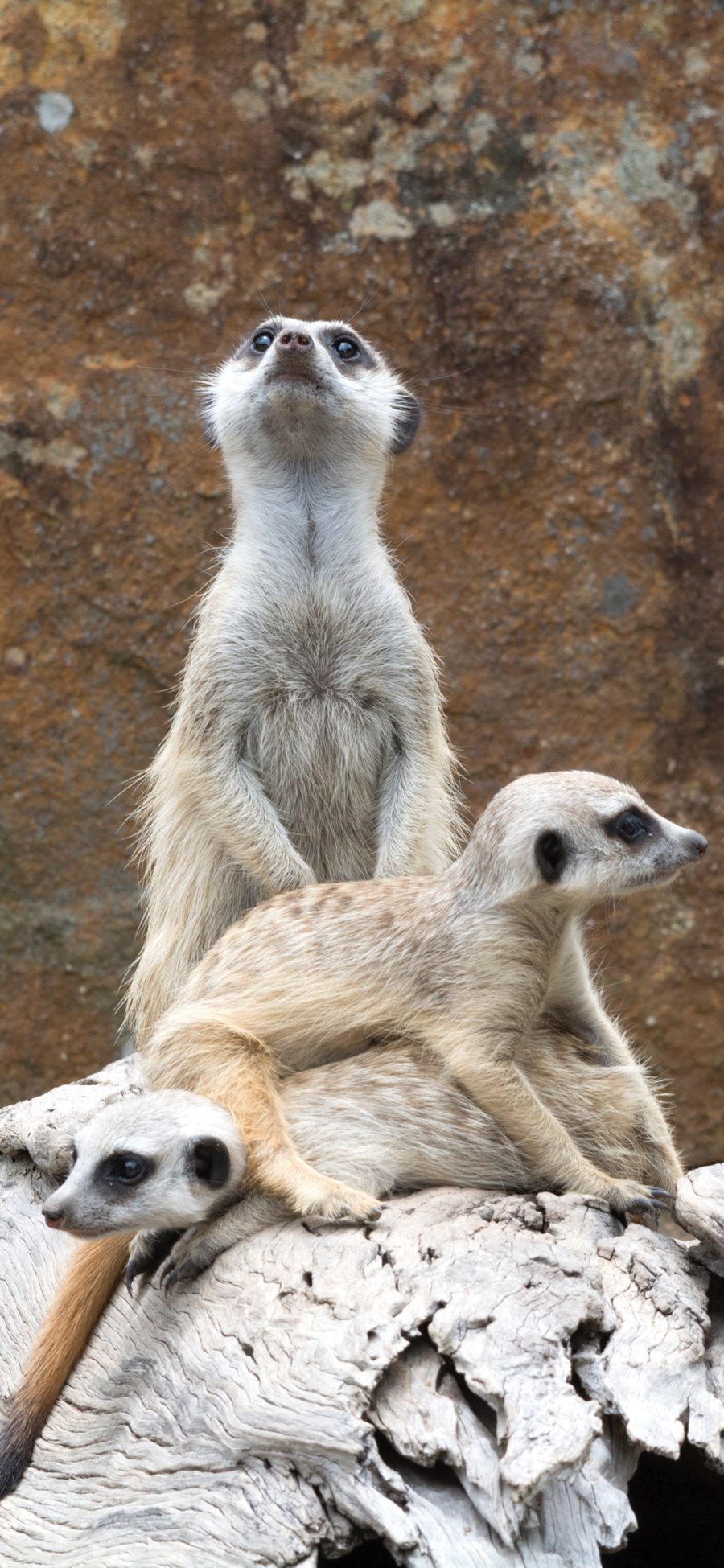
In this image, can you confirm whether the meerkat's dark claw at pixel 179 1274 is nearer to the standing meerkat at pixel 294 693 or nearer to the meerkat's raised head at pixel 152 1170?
the meerkat's raised head at pixel 152 1170

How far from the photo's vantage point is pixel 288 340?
3.74 m

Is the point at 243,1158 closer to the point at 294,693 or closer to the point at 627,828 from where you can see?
the point at 627,828

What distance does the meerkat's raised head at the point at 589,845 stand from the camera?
2.97 metres

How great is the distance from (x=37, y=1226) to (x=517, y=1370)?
156 cm

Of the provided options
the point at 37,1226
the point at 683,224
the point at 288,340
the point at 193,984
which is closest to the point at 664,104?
the point at 683,224

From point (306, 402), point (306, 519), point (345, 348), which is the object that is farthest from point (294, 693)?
point (345, 348)

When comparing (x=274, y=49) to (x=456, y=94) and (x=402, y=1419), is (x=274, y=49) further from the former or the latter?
(x=402, y=1419)

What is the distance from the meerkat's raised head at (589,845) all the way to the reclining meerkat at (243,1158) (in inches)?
14.8

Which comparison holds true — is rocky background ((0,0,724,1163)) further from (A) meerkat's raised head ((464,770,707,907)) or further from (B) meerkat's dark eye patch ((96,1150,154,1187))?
(B) meerkat's dark eye patch ((96,1150,154,1187))

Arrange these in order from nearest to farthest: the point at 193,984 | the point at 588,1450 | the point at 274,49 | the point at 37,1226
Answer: the point at 588,1450, the point at 193,984, the point at 37,1226, the point at 274,49

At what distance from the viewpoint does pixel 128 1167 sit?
2.83 metres

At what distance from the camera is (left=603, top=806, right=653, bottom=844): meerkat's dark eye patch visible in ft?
9.78

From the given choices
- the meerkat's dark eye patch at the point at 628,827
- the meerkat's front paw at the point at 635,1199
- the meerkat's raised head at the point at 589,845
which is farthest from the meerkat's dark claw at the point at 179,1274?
the meerkat's dark eye patch at the point at 628,827

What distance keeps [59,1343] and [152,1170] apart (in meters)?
0.42
